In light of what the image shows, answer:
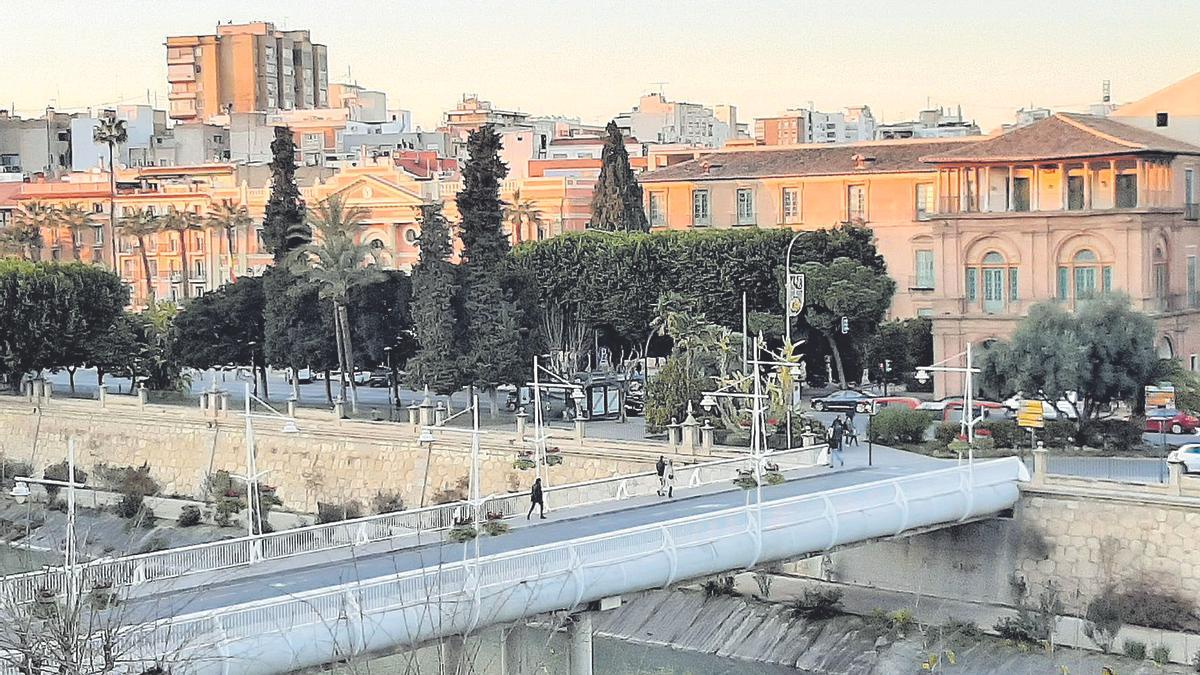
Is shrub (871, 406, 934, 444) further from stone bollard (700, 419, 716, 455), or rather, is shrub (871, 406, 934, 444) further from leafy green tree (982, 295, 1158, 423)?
stone bollard (700, 419, 716, 455)

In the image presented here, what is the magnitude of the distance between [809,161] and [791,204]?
5.65 ft

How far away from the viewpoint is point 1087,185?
5612 centimetres

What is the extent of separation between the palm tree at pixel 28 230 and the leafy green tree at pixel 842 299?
146 ft

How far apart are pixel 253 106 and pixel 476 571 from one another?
121653mm

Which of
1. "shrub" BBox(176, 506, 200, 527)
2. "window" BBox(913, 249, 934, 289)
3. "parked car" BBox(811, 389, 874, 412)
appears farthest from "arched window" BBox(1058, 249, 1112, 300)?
"shrub" BBox(176, 506, 200, 527)

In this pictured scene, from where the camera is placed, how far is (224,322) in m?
62.8

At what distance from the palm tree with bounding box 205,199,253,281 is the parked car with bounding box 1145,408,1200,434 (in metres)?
48.7

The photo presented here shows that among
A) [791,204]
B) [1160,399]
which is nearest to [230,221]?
[791,204]

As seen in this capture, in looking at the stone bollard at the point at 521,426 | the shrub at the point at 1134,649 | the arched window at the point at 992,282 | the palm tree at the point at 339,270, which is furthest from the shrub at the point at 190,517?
the shrub at the point at 1134,649

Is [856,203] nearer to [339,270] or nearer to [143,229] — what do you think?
[339,270]

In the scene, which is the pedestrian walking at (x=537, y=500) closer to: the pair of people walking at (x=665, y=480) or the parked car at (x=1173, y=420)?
the pair of people walking at (x=665, y=480)

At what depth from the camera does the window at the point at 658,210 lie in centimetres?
7450

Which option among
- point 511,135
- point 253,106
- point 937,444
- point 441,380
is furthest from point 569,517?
point 253,106

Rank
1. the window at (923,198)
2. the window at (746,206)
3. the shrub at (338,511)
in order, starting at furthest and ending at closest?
the window at (746,206) < the window at (923,198) < the shrub at (338,511)
